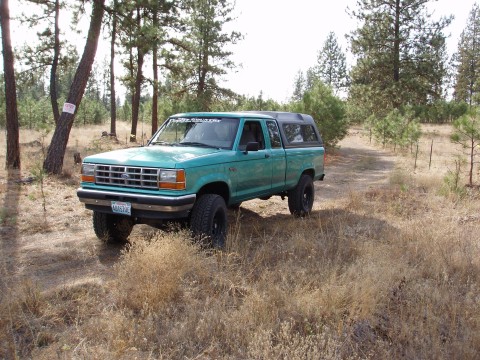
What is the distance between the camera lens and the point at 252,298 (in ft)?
12.7

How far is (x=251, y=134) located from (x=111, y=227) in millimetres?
2559

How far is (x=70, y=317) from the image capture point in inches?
148

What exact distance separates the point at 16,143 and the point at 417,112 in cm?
3339

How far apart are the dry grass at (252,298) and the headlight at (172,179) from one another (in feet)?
2.04

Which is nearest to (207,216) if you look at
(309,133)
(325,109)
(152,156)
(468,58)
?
(152,156)

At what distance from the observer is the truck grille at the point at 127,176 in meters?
5.12

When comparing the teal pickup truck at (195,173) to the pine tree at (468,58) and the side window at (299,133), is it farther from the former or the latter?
the pine tree at (468,58)

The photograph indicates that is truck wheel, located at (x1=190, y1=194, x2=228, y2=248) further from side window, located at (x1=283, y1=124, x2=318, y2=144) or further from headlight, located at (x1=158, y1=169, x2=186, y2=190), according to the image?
side window, located at (x1=283, y1=124, x2=318, y2=144)

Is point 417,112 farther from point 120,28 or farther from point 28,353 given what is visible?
point 28,353

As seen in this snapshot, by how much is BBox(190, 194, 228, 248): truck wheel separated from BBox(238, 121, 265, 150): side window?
1079mm

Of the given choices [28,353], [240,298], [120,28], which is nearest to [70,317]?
[28,353]

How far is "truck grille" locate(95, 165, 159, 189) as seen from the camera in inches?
202

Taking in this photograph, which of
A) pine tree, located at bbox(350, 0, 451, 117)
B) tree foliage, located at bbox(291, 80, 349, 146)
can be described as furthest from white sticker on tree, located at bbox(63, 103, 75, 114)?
pine tree, located at bbox(350, 0, 451, 117)

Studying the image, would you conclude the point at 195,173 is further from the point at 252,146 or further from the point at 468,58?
the point at 468,58
